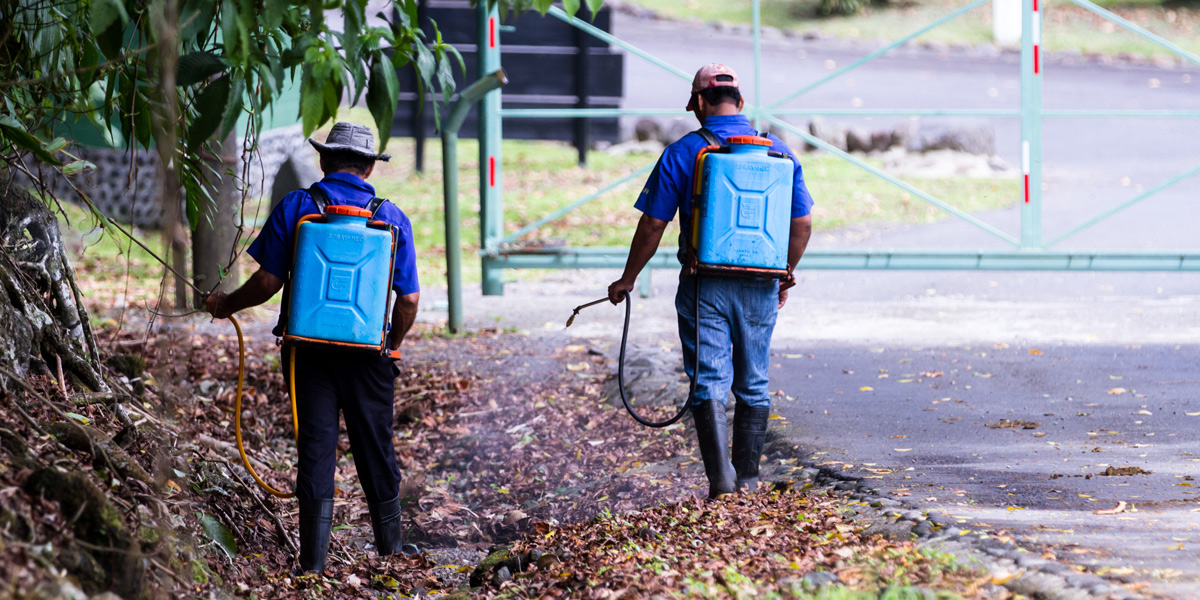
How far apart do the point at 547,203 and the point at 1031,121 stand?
639 cm

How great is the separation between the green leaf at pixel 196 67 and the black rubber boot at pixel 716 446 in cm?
220

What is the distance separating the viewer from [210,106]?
3453 mm

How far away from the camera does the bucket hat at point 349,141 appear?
4336 mm

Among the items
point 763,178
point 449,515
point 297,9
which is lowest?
point 449,515

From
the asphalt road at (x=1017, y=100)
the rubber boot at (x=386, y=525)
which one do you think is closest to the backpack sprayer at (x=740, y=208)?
the rubber boot at (x=386, y=525)

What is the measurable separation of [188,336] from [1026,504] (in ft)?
17.7

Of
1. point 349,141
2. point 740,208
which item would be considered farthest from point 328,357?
point 740,208

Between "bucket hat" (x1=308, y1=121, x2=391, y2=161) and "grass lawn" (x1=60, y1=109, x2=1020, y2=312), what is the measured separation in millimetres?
5986

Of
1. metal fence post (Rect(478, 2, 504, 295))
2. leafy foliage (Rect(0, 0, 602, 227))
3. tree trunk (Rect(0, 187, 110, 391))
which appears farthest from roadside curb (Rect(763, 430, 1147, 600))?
metal fence post (Rect(478, 2, 504, 295))

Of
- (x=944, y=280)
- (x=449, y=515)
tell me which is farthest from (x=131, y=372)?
(x=944, y=280)

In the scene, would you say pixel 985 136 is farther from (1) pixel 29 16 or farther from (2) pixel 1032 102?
(1) pixel 29 16

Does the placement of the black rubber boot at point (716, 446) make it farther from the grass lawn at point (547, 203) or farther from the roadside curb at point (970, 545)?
the grass lawn at point (547, 203)

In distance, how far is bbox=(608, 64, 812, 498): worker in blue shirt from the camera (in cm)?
470

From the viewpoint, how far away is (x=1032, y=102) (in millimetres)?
8367
